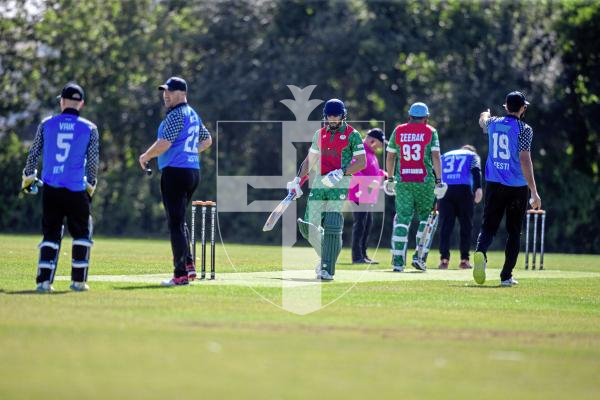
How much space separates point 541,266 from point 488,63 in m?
14.3

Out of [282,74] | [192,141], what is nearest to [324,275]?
[192,141]

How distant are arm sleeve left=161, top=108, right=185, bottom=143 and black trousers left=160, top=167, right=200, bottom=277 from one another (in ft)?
1.26

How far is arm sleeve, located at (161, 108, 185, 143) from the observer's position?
14484 mm

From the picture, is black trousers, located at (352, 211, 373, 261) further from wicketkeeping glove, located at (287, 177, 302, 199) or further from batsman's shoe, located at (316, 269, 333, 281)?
wicketkeeping glove, located at (287, 177, 302, 199)

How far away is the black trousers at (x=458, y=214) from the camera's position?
21.1 meters

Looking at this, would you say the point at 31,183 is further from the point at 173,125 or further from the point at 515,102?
the point at 515,102

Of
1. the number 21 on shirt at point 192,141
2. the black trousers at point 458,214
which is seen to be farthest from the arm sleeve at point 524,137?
the black trousers at point 458,214

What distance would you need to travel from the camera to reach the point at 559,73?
116ft

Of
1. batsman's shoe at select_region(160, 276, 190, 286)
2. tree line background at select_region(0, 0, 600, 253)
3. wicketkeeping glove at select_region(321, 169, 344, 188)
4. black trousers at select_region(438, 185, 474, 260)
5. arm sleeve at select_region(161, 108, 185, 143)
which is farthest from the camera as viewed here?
tree line background at select_region(0, 0, 600, 253)

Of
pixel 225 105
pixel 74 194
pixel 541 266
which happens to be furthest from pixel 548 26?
pixel 74 194

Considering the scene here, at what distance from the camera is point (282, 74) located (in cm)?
3716

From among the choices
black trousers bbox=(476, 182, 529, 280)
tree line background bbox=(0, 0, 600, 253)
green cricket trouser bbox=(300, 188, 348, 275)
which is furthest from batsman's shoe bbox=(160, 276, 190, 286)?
tree line background bbox=(0, 0, 600, 253)

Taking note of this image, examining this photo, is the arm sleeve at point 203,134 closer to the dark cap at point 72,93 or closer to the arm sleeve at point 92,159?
the arm sleeve at point 92,159

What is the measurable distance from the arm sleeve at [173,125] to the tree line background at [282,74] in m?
20.7
